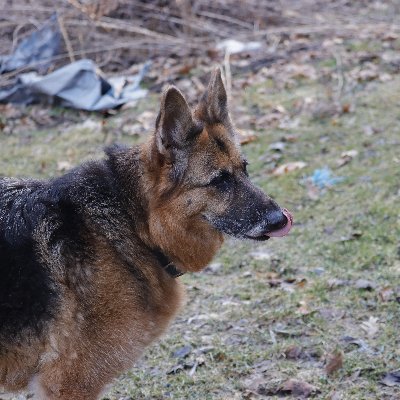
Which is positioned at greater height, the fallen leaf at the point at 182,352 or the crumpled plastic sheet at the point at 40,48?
the crumpled plastic sheet at the point at 40,48

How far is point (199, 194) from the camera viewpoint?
3869mm

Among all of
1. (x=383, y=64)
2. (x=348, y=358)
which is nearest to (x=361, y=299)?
(x=348, y=358)

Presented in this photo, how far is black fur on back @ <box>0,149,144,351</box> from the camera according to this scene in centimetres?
335

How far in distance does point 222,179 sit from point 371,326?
194 centimetres

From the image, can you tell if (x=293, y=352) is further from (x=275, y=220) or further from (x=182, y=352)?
(x=275, y=220)

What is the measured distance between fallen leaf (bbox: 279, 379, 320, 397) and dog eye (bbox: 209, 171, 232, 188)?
4.85ft

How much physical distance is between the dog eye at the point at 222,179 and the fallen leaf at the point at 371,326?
186 centimetres

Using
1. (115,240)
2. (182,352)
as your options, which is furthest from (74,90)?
(115,240)

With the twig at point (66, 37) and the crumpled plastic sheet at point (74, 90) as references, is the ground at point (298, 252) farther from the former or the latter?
the twig at point (66, 37)

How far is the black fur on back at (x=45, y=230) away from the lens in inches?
132

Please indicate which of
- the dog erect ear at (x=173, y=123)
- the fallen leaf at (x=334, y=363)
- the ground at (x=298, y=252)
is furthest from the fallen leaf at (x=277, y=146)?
the dog erect ear at (x=173, y=123)

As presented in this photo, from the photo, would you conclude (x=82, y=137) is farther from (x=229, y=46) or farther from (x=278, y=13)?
(x=278, y=13)

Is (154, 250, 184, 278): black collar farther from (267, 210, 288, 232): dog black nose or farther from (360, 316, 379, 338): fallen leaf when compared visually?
(360, 316, 379, 338): fallen leaf

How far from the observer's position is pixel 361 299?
17.4 ft
